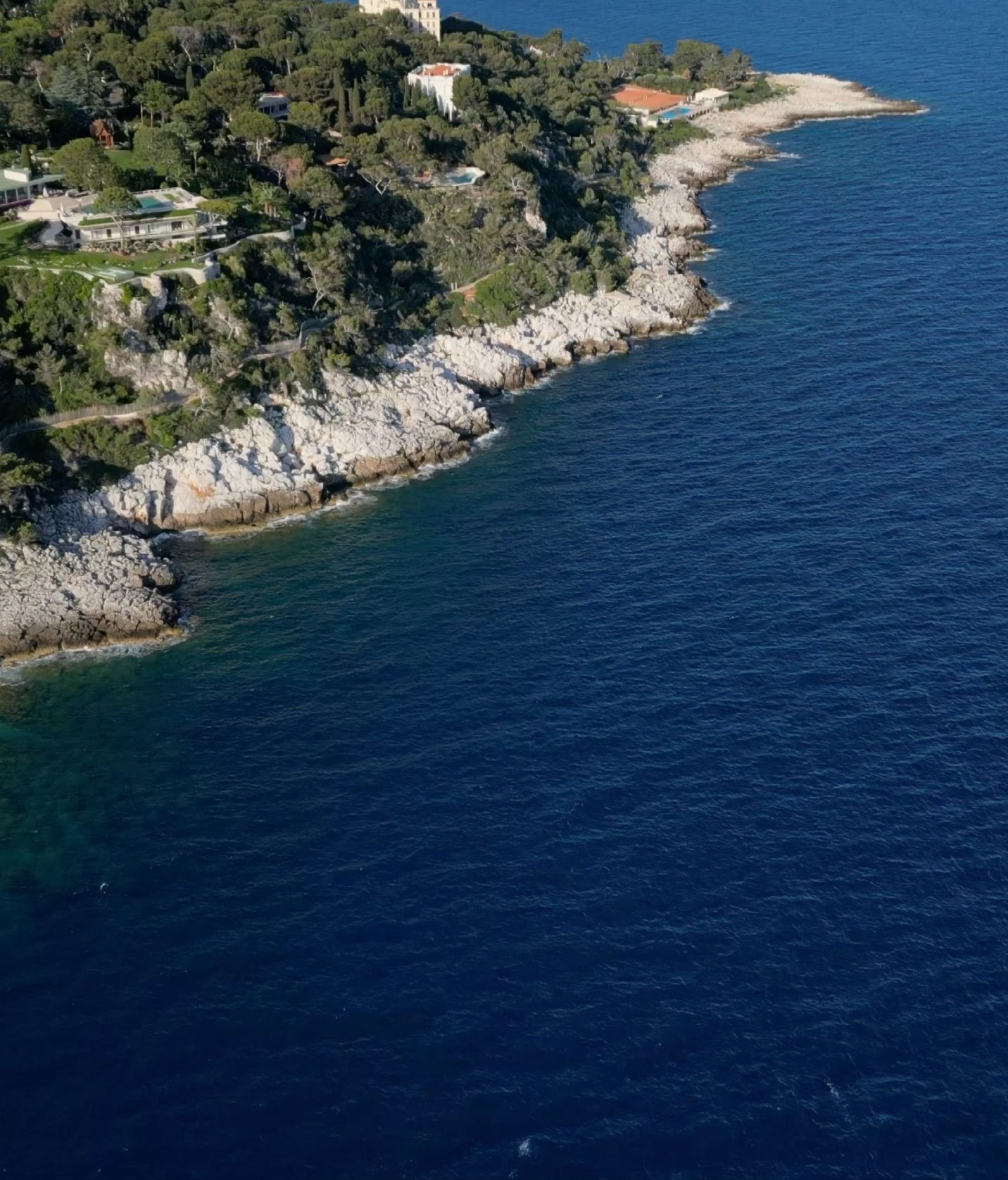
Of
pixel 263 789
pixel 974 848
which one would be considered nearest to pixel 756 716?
pixel 974 848

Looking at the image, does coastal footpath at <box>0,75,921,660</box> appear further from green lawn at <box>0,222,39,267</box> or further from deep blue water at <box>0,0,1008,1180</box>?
green lawn at <box>0,222,39,267</box>

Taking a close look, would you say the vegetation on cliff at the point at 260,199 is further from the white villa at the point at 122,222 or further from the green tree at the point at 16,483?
the white villa at the point at 122,222

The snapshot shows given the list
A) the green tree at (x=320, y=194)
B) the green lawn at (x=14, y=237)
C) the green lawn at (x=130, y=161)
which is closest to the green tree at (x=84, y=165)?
the green lawn at (x=130, y=161)

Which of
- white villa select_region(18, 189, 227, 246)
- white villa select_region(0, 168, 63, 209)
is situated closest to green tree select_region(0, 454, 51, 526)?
white villa select_region(18, 189, 227, 246)

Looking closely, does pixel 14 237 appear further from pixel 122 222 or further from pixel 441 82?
pixel 441 82

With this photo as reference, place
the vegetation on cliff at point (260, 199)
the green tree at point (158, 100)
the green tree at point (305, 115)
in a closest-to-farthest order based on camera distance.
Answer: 1. the vegetation on cliff at point (260, 199)
2. the green tree at point (158, 100)
3. the green tree at point (305, 115)
